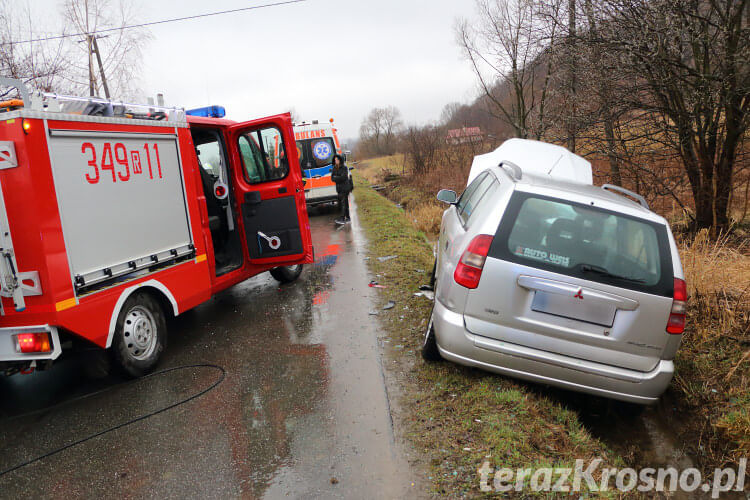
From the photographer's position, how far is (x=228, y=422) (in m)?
3.83

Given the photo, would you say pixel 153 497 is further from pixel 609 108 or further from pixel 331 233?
pixel 331 233

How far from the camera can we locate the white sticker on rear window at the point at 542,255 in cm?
353

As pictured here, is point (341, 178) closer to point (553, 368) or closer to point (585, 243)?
point (585, 243)

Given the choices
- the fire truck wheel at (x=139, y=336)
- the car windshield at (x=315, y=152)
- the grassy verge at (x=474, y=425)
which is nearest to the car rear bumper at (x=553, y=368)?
the grassy verge at (x=474, y=425)

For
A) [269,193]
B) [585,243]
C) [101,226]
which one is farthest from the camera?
[269,193]

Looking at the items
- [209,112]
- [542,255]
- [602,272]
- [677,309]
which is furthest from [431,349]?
[209,112]

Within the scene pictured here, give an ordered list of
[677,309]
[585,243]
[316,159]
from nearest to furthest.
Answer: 1. [677,309]
2. [585,243]
3. [316,159]

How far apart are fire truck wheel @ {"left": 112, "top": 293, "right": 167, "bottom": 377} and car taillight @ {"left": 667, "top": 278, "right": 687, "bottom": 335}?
4523 millimetres

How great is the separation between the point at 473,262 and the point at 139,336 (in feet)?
10.7

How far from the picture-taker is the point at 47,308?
369cm

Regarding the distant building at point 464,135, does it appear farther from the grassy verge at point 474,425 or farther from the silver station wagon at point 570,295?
the silver station wagon at point 570,295

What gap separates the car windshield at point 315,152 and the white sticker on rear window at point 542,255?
41.1ft

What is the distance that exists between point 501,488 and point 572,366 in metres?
1.13

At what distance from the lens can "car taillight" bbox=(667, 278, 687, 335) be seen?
11.2ft
